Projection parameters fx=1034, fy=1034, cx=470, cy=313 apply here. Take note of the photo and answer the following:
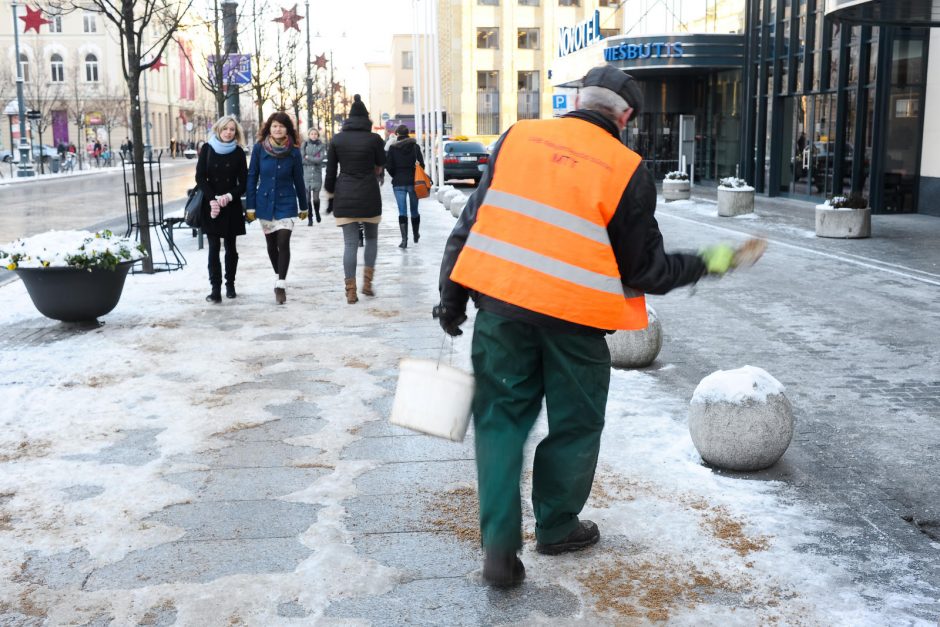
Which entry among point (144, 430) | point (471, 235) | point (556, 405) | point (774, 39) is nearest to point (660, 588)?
point (556, 405)

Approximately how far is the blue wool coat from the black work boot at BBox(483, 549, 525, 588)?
670cm

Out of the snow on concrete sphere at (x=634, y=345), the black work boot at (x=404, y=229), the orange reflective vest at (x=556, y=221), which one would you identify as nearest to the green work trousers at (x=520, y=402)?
the orange reflective vest at (x=556, y=221)

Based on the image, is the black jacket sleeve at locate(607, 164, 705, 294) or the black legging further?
the black legging

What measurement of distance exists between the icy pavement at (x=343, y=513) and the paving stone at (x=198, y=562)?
1cm

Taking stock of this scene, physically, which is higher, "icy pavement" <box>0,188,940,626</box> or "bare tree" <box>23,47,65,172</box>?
"bare tree" <box>23,47,65,172</box>

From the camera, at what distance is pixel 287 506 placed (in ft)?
15.3

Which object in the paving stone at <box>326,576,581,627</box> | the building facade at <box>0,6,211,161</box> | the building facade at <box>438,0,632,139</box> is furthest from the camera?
the building facade at <box>0,6,211,161</box>

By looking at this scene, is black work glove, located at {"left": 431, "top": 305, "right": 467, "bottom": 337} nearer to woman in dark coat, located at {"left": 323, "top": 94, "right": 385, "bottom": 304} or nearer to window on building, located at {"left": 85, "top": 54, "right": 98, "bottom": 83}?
woman in dark coat, located at {"left": 323, "top": 94, "right": 385, "bottom": 304}

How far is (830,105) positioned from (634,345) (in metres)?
18.9

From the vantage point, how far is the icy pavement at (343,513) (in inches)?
145

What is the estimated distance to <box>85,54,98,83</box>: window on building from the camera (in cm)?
8331

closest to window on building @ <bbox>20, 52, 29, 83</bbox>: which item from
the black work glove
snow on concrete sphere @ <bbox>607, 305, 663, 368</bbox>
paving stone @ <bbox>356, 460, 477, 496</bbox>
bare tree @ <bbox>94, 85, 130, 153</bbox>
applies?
bare tree @ <bbox>94, 85, 130, 153</bbox>

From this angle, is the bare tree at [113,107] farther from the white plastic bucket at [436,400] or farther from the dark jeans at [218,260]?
the white plastic bucket at [436,400]

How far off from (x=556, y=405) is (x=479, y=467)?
364 mm
